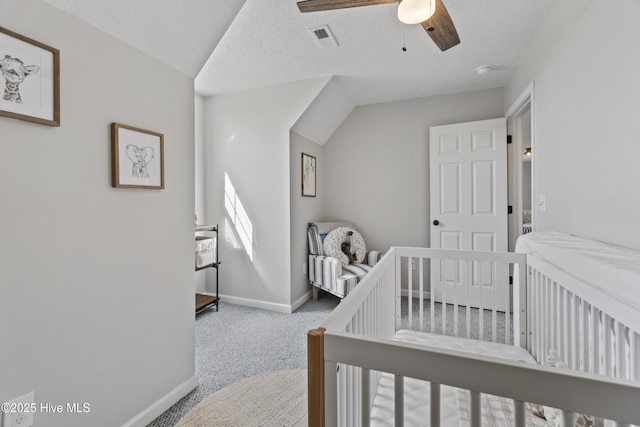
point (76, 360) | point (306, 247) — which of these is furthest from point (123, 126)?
point (306, 247)

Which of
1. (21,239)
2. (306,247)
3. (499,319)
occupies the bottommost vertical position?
(499,319)

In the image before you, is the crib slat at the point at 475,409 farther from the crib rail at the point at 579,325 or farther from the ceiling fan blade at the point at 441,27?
the ceiling fan blade at the point at 441,27

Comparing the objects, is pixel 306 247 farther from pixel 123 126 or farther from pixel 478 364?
pixel 478 364

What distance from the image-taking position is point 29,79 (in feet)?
3.49

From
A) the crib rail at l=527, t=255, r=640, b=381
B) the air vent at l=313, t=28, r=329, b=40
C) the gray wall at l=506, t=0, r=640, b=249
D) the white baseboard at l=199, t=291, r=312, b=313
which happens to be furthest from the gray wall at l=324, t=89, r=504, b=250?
the crib rail at l=527, t=255, r=640, b=381

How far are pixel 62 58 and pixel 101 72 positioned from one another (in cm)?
15

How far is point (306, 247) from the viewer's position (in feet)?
11.2

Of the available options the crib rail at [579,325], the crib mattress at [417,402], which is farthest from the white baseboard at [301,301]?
the crib rail at [579,325]

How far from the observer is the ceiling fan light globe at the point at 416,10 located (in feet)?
4.43

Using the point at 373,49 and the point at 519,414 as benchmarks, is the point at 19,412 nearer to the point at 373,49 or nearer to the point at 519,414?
the point at 519,414

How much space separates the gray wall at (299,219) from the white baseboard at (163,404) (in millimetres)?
1431

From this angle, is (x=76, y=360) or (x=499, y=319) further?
(x=499, y=319)

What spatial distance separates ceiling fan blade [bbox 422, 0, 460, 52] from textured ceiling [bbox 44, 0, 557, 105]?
0.30 meters

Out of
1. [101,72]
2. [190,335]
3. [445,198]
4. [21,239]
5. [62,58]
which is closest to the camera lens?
[21,239]
